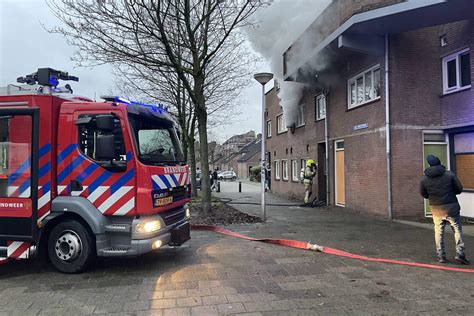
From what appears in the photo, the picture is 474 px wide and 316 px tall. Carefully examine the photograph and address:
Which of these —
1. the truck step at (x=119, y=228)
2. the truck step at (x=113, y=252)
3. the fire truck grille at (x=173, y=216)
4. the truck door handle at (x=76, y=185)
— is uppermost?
the truck door handle at (x=76, y=185)

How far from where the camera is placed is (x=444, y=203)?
661 centimetres

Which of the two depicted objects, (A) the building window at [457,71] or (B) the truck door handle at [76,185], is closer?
(B) the truck door handle at [76,185]

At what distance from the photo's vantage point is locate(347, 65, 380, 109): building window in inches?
489

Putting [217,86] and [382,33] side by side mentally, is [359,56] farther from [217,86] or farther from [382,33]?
[217,86]

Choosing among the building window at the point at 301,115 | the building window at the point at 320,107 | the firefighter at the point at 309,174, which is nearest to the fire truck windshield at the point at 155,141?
the firefighter at the point at 309,174

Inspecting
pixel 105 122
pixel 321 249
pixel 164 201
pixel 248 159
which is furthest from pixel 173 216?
pixel 248 159

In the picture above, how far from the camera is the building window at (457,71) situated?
424 inches

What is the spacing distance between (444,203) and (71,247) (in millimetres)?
5943

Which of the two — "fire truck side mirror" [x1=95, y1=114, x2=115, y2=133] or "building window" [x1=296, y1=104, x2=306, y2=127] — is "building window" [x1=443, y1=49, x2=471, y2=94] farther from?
"fire truck side mirror" [x1=95, y1=114, x2=115, y2=133]

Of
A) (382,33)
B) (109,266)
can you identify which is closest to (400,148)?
(382,33)

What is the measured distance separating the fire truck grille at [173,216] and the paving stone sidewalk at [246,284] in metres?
0.72

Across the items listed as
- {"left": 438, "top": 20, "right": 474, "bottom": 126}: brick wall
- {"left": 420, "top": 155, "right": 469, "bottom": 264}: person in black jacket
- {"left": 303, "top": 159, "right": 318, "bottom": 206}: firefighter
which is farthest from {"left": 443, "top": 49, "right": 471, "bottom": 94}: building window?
{"left": 303, "top": 159, "right": 318, "bottom": 206}: firefighter

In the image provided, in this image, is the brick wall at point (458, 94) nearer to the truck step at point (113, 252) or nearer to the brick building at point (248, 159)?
the truck step at point (113, 252)

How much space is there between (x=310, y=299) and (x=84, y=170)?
146 inches
